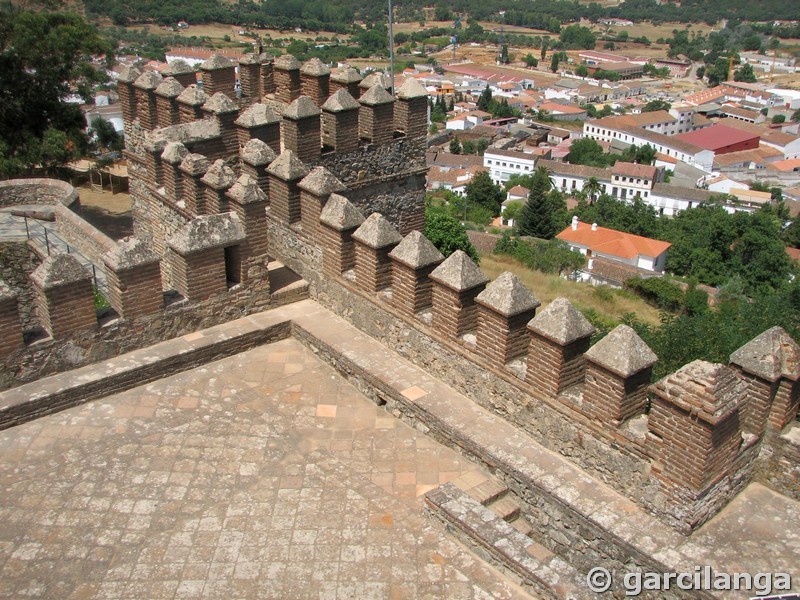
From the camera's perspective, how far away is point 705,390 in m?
4.91

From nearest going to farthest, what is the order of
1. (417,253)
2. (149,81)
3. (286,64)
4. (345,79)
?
(417,253)
(149,81)
(286,64)
(345,79)

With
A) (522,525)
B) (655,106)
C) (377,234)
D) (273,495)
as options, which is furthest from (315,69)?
(655,106)

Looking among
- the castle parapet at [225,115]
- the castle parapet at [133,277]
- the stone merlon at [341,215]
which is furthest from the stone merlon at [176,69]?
the castle parapet at [133,277]

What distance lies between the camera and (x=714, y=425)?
16.0ft

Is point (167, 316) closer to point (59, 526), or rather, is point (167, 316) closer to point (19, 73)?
point (59, 526)

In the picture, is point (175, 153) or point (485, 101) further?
point (485, 101)

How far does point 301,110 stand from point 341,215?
96.7 inches

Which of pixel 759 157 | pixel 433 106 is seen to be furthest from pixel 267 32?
pixel 759 157

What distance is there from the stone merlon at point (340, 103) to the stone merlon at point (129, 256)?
3799mm

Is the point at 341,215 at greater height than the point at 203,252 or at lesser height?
greater

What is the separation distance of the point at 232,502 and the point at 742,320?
59.5ft

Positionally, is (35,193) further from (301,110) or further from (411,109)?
(411,109)

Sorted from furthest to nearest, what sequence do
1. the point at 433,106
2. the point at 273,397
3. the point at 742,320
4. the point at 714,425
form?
the point at 433,106 < the point at 742,320 < the point at 273,397 < the point at 714,425

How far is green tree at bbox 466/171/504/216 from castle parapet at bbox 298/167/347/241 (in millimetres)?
73690
